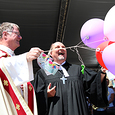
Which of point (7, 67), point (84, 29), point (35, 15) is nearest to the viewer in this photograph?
point (7, 67)

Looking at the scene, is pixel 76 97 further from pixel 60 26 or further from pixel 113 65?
pixel 60 26

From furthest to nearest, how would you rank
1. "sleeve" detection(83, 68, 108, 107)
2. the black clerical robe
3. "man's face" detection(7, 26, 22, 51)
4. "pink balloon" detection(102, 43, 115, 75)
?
"sleeve" detection(83, 68, 108, 107) → the black clerical robe → "man's face" detection(7, 26, 22, 51) → "pink balloon" detection(102, 43, 115, 75)

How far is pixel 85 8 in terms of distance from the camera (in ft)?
20.5

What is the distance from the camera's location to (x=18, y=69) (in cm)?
156

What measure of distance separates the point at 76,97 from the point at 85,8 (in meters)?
4.73

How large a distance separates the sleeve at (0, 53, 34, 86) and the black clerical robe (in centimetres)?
68

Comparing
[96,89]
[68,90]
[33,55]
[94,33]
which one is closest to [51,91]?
[68,90]

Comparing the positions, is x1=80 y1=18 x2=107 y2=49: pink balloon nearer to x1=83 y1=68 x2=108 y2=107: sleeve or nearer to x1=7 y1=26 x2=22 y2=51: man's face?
x1=83 y1=68 x2=108 y2=107: sleeve

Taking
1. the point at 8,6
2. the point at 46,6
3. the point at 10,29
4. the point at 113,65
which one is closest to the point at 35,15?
the point at 46,6

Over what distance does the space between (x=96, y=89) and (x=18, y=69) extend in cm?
126

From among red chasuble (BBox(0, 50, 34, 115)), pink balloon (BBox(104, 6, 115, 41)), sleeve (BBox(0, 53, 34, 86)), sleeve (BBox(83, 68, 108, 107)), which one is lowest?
sleeve (BBox(83, 68, 108, 107))

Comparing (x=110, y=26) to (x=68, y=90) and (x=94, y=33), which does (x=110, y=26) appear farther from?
(x=68, y=90)

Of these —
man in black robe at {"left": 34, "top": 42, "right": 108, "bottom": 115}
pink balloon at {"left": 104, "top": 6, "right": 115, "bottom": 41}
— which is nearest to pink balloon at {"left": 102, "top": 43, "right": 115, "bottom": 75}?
pink balloon at {"left": 104, "top": 6, "right": 115, "bottom": 41}

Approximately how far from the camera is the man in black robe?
2.14m
